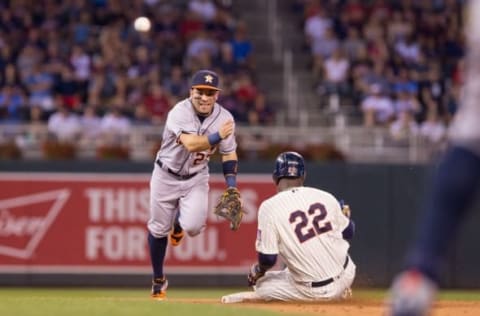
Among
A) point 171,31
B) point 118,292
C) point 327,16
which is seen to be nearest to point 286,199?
point 118,292

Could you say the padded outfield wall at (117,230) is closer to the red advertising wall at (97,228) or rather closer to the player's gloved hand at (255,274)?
the red advertising wall at (97,228)

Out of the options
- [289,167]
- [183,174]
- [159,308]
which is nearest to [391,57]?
[183,174]

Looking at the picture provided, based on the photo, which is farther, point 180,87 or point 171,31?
point 171,31

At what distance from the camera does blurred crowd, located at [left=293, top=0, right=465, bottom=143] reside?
17.8 m

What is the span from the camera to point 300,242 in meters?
8.59

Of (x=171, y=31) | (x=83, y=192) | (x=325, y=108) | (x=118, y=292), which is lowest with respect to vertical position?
(x=118, y=292)

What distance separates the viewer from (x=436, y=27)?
67.3 feet

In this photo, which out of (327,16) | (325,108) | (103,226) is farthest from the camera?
(327,16)

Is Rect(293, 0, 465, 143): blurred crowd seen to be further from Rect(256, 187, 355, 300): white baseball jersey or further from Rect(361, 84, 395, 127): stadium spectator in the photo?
Rect(256, 187, 355, 300): white baseball jersey

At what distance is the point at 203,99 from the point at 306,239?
5.02 ft

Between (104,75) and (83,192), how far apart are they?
259 centimetres

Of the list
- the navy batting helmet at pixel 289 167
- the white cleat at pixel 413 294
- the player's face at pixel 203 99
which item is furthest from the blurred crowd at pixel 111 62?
the white cleat at pixel 413 294

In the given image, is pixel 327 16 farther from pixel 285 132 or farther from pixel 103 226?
pixel 103 226

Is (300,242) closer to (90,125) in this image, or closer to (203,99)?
(203,99)
